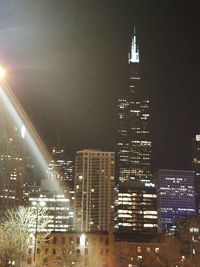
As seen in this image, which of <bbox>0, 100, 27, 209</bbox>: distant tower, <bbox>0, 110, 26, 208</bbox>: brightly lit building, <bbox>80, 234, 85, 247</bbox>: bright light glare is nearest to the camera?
<bbox>0, 100, 27, 209</bbox>: distant tower

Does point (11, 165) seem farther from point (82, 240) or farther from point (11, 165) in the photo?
point (82, 240)

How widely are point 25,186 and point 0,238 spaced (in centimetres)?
11122

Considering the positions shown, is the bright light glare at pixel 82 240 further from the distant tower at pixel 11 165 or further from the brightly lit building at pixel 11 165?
the brightly lit building at pixel 11 165

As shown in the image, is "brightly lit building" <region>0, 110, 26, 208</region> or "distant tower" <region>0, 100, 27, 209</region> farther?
"brightly lit building" <region>0, 110, 26, 208</region>

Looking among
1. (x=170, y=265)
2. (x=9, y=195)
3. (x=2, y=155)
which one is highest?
(x=2, y=155)

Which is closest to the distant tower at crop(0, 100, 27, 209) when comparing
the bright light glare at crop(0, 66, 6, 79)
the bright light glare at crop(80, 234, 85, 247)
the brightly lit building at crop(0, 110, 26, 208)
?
the brightly lit building at crop(0, 110, 26, 208)

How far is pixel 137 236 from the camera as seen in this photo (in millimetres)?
149375

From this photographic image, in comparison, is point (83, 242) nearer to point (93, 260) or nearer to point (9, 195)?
point (93, 260)

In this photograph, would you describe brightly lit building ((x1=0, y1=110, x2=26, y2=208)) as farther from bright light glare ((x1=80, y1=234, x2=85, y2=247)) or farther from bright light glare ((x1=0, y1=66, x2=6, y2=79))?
bright light glare ((x1=0, y1=66, x2=6, y2=79))

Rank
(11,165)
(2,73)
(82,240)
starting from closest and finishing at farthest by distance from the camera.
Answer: (2,73)
(82,240)
(11,165)

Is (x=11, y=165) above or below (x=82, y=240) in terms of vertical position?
above

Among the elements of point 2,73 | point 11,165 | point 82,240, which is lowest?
point 82,240

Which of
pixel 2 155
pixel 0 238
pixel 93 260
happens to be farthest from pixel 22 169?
pixel 0 238

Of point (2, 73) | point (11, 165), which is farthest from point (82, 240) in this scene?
point (2, 73)
